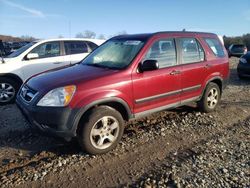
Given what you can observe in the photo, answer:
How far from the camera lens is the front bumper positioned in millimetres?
3988

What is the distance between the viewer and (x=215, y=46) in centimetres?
652

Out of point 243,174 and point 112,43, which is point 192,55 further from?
point 243,174

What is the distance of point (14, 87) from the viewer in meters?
7.76

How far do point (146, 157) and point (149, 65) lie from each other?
4.82 ft

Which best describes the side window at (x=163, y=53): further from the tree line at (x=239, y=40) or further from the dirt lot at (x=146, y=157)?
the tree line at (x=239, y=40)

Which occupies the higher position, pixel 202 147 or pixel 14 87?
pixel 14 87

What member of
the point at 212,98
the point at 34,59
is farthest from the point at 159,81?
the point at 34,59

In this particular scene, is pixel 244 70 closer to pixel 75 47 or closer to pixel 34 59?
pixel 75 47

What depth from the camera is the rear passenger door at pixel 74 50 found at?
877cm

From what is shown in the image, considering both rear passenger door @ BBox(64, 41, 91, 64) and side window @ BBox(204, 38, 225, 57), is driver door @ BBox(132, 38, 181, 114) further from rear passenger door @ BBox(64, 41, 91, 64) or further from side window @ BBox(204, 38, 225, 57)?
rear passenger door @ BBox(64, 41, 91, 64)

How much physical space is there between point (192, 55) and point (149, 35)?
1140 millimetres

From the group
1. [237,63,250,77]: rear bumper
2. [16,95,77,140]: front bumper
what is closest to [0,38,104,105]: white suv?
[16,95,77,140]: front bumper

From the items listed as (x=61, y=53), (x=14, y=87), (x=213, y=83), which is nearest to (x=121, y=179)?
(x=213, y=83)

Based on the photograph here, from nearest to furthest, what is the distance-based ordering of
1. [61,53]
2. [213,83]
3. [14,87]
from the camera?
[213,83] → [14,87] → [61,53]
